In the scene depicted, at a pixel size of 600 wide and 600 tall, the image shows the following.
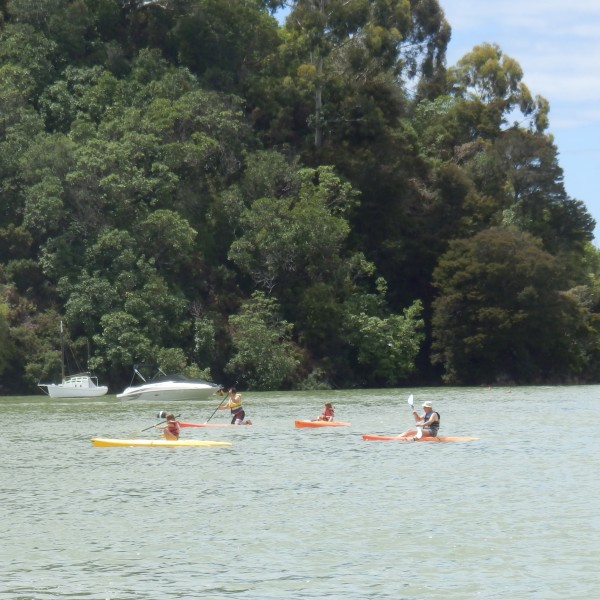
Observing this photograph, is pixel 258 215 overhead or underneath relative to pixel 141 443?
overhead

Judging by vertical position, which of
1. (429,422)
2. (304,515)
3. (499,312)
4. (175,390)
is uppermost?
(499,312)

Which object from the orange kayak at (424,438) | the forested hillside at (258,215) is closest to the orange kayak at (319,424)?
the orange kayak at (424,438)

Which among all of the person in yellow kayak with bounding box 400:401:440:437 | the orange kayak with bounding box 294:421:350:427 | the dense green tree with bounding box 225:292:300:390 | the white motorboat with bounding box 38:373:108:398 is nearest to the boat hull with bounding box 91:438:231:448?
the person in yellow kayak with bounding box 400:401:440:437

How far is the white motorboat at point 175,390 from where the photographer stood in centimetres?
7544

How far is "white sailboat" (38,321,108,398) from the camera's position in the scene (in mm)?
80312

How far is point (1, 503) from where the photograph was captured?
3319 centimetres

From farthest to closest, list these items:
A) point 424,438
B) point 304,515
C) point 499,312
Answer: point 499,312 < point 424,438 < point 304,515

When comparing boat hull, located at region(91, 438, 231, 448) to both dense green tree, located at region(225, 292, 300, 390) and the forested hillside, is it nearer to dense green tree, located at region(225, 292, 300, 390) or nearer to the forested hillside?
the forested hillside

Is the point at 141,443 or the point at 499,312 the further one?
the point at 499,312

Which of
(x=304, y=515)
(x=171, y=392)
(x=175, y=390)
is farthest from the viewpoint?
(x=171, y=392)

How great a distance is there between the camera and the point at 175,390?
76125 mm

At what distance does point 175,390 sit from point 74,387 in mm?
7481

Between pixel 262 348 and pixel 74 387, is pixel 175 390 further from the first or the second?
pixel 262 348

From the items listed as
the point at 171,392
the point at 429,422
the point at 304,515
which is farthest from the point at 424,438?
the point at 171,392
